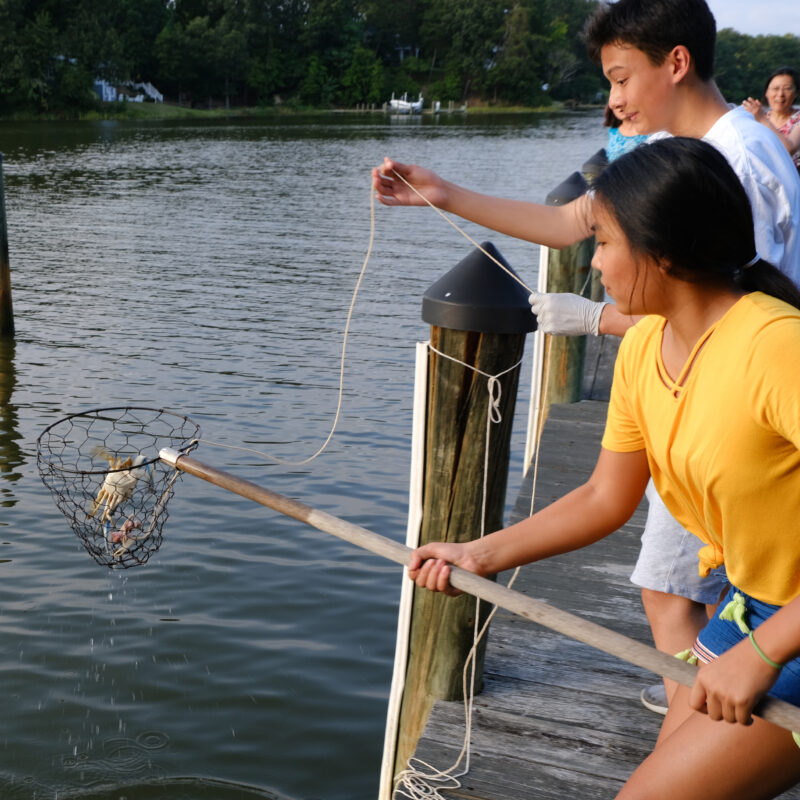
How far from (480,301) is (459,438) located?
49 centimetres

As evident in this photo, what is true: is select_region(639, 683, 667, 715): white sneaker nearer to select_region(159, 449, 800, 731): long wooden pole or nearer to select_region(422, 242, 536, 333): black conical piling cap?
select_region(159, 449, 800, 731): long wooden pole

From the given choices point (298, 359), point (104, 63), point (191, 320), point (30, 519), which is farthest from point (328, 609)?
point (104, 63)

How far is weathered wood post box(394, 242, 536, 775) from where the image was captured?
10.6 feet

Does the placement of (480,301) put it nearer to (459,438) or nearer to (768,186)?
(459,438)

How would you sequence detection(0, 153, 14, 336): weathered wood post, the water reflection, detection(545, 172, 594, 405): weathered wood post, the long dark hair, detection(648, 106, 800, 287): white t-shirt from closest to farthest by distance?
the long dark hair → detection(648, 106, 800, 287): white t-shirt → detection(545, 172, 594, 405): weathered wood post → the water reflection → detection(0, 153, 14, 336): weathered wood post

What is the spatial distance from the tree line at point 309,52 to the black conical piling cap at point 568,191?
58.4 m

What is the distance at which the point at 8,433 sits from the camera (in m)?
9.76

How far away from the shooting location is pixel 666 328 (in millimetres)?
2289

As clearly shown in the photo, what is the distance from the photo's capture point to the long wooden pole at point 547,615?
1977mm

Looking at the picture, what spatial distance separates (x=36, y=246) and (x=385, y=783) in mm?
18226

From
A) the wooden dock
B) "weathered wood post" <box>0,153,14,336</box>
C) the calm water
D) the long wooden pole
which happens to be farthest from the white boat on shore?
the long wooden pole

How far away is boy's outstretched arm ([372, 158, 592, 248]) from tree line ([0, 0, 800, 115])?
6190 centimetres

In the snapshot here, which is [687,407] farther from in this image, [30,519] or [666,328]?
[30,519]

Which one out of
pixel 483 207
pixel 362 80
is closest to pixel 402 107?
pixel 362 80
